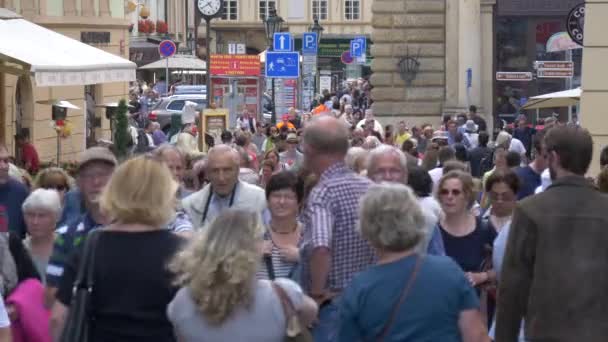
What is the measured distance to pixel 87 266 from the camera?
614 centimetres

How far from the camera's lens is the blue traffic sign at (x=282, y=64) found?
34031mm

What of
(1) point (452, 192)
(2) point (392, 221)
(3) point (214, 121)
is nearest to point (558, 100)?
(3) point (214, 121)

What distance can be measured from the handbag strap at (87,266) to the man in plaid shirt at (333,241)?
4.98ft

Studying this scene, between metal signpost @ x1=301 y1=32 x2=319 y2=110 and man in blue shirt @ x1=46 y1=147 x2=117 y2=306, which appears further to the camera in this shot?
metal signpost @ x1=301 y1=32 x2=319 y2=110

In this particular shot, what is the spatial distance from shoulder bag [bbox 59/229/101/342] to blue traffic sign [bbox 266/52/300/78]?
27.9 meters

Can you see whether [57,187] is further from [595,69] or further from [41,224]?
[595,69]

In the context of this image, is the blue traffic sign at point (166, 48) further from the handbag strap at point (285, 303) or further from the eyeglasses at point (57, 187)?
the handbag strap at point (285, 303)

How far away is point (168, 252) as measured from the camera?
241 inches

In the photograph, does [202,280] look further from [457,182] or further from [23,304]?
[457,182]

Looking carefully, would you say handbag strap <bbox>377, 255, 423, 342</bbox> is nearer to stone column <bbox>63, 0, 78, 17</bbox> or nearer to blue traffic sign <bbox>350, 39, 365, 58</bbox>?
stone column <bbox>63, 0, 78, 17</bbox>

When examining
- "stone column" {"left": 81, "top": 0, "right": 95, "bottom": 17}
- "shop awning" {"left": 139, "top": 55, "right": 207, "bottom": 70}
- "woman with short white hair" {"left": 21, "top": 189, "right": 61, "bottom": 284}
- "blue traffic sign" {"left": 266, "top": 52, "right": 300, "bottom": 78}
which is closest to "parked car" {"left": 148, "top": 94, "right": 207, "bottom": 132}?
"stone column" {"left": 81, "top": 0, "right": 95, "bottom": 17}

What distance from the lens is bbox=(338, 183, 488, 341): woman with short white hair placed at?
597 cm

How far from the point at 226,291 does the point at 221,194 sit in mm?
3909

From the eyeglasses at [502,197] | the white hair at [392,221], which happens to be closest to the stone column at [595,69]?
the eyeglasses at [502,197]
